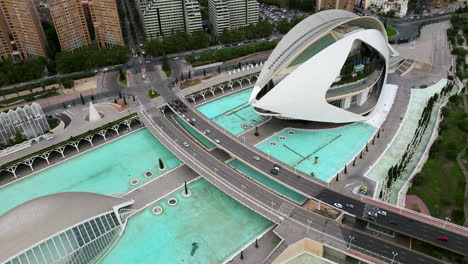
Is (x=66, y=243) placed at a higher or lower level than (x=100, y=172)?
higher

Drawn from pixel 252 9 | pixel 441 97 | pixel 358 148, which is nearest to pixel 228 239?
pixel 358 148

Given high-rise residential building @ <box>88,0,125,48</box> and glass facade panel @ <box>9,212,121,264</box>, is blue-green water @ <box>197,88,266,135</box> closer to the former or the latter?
glass facade panel @ <box>9,212,121,264</box>

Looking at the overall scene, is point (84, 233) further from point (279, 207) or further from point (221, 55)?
point (221, 55)

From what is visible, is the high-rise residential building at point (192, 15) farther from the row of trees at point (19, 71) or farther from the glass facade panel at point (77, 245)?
the glass facade panel at point (77, 245)

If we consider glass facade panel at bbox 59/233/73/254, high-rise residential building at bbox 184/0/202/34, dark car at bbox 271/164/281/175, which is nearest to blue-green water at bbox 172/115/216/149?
dark car at bbox 271/164/281/175

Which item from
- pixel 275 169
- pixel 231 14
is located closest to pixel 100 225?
pixel 275 169
